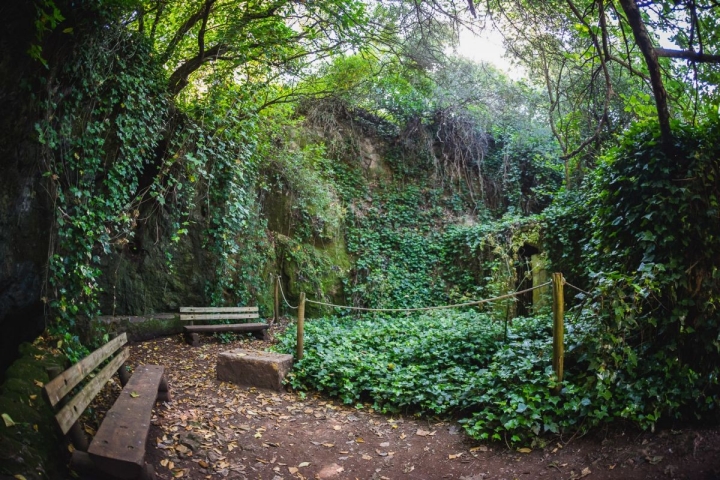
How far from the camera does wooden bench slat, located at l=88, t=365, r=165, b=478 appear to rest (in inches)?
106

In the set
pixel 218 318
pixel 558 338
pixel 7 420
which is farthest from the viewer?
pixel 218 318

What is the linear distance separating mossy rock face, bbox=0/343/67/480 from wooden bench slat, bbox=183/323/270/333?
12.1 feet

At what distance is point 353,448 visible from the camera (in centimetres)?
452

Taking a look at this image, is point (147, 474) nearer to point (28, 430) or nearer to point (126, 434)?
point (126, 434)

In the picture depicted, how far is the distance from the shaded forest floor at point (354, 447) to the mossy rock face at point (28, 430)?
0.75 meters

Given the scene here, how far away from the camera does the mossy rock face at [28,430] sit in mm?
2831

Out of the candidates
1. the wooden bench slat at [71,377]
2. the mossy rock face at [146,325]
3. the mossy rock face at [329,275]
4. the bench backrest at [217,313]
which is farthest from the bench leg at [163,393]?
the mossy rock face at [329,275]

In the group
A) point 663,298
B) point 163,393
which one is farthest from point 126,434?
point 663,298

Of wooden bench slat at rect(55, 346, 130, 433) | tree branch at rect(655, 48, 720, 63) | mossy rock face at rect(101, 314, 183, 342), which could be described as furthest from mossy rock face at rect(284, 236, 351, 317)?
tree branch at rect(655, 48, 720, 63)

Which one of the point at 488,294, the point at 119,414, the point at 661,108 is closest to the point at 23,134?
the point at 119,414

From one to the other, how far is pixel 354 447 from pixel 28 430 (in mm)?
2784

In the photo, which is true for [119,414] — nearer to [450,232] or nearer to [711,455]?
[711,455]

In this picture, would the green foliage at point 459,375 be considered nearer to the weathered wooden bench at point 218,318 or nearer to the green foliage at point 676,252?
the green foliage at point 676,252

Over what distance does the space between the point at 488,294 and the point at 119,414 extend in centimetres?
947
